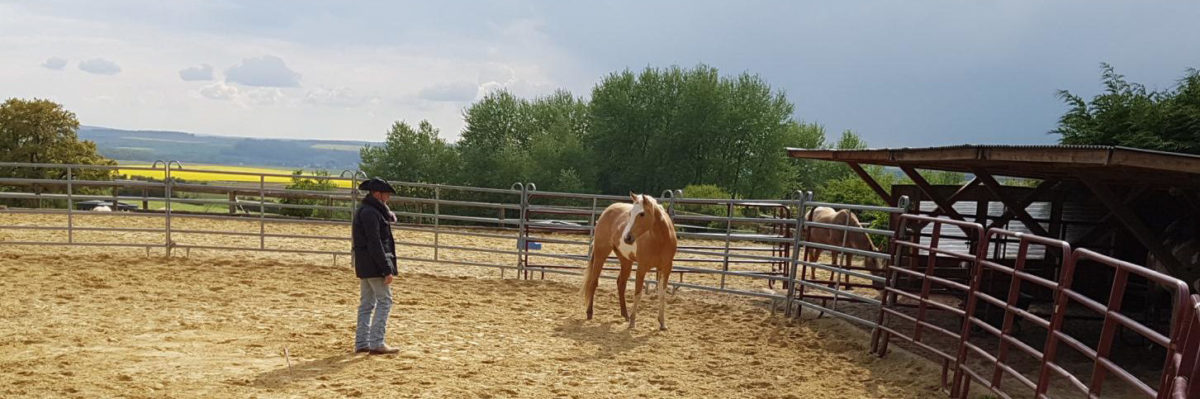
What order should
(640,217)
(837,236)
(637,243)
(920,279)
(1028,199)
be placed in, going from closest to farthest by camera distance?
(640,217) < (637,243) < (1028,199) < (920,279) < (837,236)

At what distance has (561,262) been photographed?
12531 mm

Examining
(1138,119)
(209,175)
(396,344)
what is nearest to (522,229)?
(396,344)

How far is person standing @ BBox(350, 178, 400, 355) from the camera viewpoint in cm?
579

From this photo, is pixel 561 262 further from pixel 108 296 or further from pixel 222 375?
pixel 222 375

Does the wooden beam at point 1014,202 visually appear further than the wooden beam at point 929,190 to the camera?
No

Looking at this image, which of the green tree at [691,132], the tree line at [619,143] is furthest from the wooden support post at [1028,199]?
the green tree at [691,132]

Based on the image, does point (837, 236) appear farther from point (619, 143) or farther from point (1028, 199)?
point (619, 143)

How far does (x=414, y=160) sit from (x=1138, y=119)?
3424cm

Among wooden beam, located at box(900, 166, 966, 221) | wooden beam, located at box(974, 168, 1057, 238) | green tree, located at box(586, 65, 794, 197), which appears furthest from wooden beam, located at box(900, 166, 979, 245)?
green tree, located at box(586, 65, 794, 197)

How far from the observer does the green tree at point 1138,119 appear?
11.5 meters

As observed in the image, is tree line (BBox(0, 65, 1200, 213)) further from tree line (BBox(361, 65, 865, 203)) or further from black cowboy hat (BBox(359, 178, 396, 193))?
black cowboy hat (BBox(359, 178, 396, 193))

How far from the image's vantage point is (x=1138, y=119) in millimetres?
12117

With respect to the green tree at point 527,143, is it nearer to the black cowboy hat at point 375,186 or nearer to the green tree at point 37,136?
the green tree at point 37,136

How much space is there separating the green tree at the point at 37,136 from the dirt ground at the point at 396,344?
21.2m
